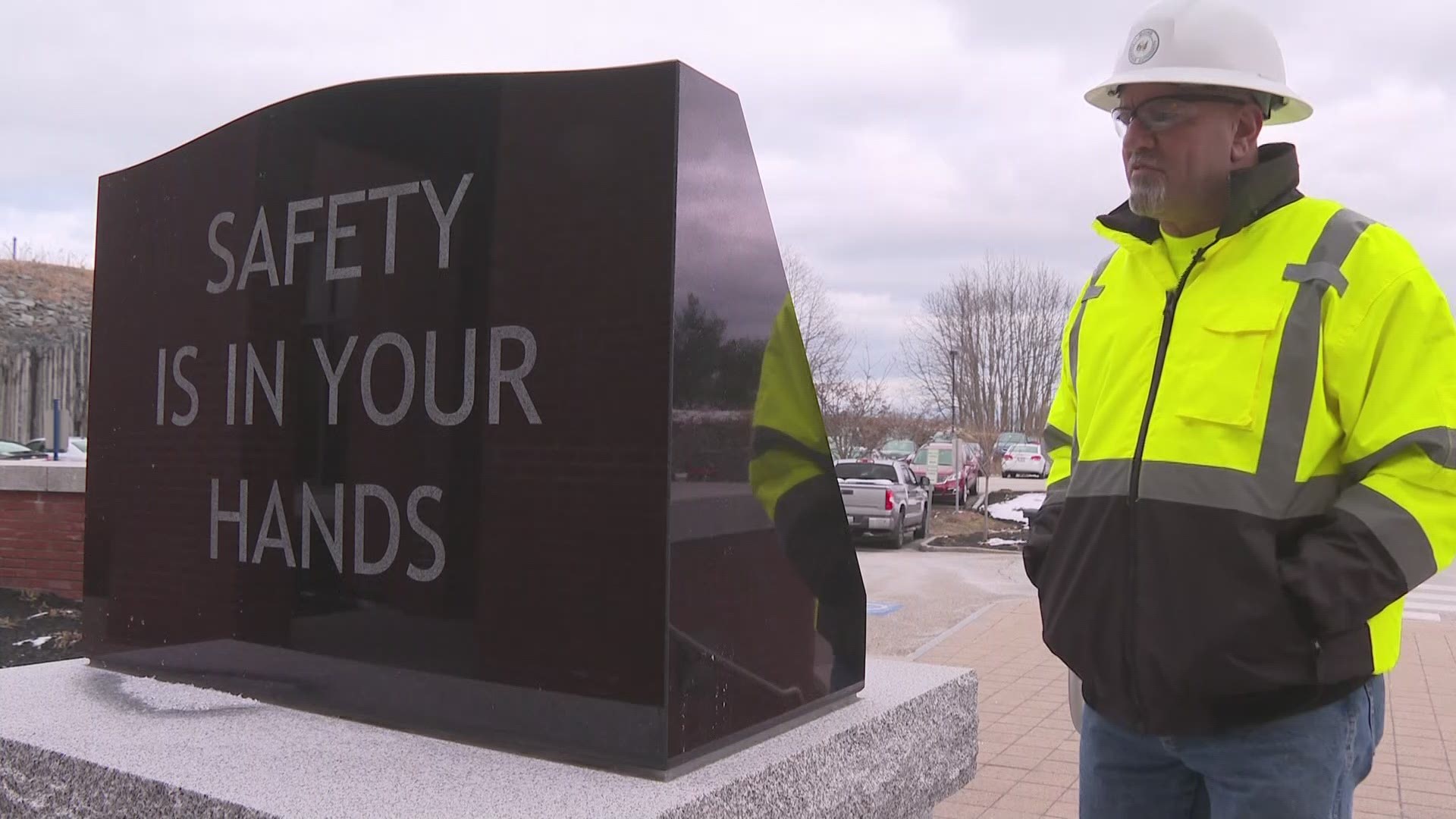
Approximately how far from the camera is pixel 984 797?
16.2 ft

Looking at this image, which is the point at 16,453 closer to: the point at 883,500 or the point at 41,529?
the point at 883,500

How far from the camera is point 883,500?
19125 mm

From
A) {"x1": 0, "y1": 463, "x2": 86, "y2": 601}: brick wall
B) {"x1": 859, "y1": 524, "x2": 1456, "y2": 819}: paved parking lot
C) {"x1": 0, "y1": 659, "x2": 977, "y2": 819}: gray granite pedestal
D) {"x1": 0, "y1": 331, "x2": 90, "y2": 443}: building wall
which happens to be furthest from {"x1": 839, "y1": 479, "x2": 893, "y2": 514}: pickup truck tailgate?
{"x1": 0, "y1": 331, "x2": 90, "y2": 443}: building wall

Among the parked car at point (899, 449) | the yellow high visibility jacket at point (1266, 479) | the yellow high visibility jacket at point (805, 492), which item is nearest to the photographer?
the yellow high visibility jacket at point (1266, 479)

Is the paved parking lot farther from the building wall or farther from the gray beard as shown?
the building wall

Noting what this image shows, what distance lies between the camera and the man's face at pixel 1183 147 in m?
2.12

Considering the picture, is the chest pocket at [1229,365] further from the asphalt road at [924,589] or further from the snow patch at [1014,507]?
the snow patch at [1014,507]

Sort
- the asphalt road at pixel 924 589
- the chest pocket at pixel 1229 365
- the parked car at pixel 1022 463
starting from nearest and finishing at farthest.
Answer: the chest pocket at pixel 1229 365, the asphalt road at pixel 924 589, the parked car at pixel 1022 463

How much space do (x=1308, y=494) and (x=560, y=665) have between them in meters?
1.68

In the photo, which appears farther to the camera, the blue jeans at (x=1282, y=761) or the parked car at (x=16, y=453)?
the parked car at (x=16, y=453)

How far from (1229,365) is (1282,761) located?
2.17 ft

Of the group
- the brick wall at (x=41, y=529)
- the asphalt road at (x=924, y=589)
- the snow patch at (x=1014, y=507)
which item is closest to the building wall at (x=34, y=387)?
the snow patch at (x=1014, y=507)

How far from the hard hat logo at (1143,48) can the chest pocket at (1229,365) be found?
1.61 feet

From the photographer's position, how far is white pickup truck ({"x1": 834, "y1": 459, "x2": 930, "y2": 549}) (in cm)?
1914
